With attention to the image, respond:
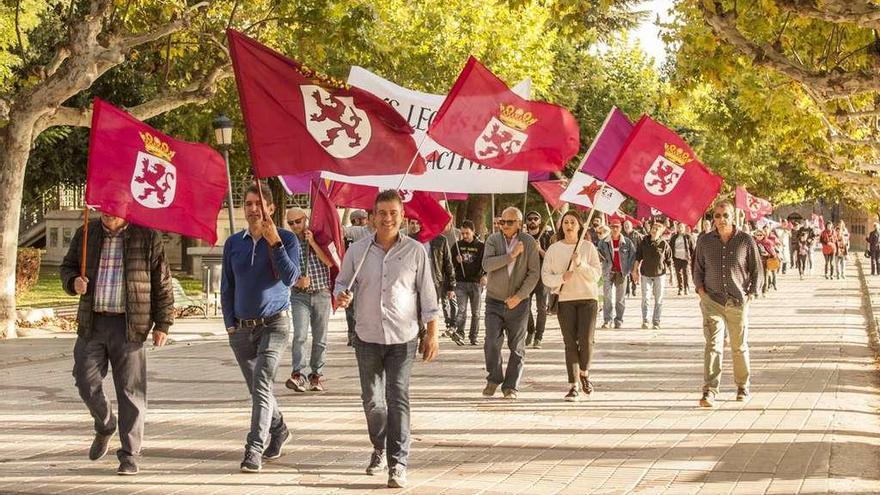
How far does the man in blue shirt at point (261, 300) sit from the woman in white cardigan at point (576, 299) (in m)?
4.14

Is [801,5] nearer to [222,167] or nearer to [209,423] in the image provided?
[222,167]

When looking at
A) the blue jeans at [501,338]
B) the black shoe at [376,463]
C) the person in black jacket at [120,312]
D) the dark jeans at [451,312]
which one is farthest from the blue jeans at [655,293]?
the person in black jacket at [120,312]

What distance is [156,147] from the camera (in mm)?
8719

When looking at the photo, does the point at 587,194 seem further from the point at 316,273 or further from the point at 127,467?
the point at 127,467

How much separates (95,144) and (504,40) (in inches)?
1223

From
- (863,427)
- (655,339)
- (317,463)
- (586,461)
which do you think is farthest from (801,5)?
(655,339)

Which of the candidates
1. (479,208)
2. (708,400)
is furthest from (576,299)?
(479,208)

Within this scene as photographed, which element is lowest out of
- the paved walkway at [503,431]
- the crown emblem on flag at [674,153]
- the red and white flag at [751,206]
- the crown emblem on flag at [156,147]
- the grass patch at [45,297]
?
the paved walkway at [503,431]

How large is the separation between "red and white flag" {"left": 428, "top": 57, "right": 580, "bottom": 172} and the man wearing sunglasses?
1.57m

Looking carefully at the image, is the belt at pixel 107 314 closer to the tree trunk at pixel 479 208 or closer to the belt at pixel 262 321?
the belt at pixel 262 321

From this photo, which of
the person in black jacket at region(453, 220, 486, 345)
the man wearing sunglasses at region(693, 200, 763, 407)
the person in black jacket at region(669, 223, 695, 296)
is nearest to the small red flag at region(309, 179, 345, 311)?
the man wearing sunglasses at region(693, 200, 763, 407)

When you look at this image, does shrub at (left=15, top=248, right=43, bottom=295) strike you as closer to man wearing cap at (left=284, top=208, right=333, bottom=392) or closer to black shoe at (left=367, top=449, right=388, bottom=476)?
man wearing cap at (left=284, top=208, right=333, bottom=392)

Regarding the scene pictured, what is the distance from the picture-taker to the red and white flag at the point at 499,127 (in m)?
11.2

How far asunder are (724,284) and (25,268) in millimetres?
17520
